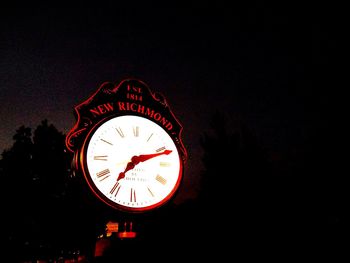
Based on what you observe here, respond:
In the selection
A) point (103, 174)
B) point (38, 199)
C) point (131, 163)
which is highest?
point (131, 163)

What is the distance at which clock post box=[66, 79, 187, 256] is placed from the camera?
257 centimetres

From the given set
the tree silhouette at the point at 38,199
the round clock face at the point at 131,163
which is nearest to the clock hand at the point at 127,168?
the round clock face at the point at 131,163

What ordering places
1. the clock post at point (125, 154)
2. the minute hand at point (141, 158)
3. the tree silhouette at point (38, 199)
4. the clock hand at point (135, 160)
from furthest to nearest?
the tree silhouette at point (38, 199), the minute hand at point (141, 158), the clock hand at point (135, 160), the clock post at point (125, 154)

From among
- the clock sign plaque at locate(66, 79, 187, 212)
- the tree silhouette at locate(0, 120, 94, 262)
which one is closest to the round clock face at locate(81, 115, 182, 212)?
the clock sign plaque at locate(66, 79, 187, 212)

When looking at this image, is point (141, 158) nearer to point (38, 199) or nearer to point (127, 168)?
point (127, 168)

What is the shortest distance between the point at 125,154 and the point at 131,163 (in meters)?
0.11

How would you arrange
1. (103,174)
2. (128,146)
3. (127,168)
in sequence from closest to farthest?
(103,174) < (127,168) < (128,146)

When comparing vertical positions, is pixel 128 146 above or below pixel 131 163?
above

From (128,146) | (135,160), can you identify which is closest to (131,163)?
(135,160)

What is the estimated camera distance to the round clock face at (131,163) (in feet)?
8.48

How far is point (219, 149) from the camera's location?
29141 millimetres

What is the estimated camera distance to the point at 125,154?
2834 millimetres

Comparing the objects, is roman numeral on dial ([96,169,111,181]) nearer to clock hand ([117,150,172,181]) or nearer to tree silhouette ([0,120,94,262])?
clock hand ([117,150,172,181])

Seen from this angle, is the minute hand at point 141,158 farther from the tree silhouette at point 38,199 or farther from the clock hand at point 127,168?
the tree silhouette at point 38,199
